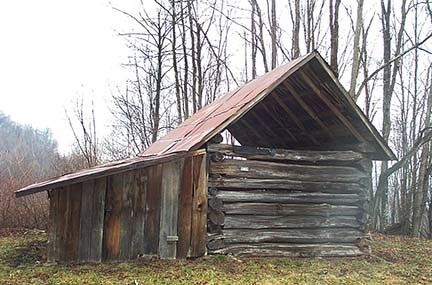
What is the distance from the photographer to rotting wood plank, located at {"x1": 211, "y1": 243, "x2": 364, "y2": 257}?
27.7 feet

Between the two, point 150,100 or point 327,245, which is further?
point 150,100

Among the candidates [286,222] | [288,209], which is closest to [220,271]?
[286,222]

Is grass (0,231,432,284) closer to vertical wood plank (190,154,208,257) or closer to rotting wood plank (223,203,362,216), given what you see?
vertical wood plank (190,154,208,257)

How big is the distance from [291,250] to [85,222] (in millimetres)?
4171

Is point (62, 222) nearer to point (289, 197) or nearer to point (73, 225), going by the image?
point (73, 225)

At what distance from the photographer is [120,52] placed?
20.9m

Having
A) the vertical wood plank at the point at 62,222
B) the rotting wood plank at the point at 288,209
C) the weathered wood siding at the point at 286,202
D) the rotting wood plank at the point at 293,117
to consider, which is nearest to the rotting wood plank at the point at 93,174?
the vertical wood plank at the point at 62,222

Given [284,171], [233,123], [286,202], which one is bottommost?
[286,202]

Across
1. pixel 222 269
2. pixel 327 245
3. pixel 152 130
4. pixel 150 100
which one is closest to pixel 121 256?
pixel 222 269

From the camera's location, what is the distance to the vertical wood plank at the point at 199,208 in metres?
8.03

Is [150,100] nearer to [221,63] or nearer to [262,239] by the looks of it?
[221,63]

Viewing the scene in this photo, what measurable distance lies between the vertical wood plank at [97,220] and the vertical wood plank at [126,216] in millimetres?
352

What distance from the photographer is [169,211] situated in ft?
25.9

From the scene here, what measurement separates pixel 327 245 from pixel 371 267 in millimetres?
1084
